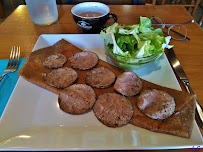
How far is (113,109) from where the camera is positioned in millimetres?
815

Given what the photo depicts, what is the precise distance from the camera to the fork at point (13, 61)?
3.44ft

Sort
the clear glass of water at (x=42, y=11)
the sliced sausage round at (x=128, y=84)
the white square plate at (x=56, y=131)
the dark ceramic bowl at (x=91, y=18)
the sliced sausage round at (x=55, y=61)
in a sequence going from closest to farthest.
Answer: the white square plate at (x=56, y=131), the sliced sausage round at (x=128, y=84), the sliced sausage round at (x=55, y=61), the dark ceramic bowl at (x=91, y=18), the clear glass of water at (x=42, y=11)

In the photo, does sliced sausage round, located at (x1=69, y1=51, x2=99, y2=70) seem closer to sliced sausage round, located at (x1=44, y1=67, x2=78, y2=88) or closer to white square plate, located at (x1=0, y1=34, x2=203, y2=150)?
sliced sausage round, located at (x1=44, y1=67, x2=78, y2=88)

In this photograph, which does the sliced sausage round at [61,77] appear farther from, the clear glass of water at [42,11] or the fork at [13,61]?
the clear glass of water at [42,11]

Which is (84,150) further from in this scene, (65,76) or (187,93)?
(187,93)

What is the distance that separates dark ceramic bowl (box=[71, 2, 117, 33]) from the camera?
1230 millimetres

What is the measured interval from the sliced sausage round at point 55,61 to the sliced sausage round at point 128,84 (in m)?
0.43

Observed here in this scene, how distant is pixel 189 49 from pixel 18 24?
166cm

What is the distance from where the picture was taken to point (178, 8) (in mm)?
1804

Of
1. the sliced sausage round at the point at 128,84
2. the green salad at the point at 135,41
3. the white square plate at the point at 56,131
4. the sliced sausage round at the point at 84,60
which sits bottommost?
the white square plate at the point at 56,131

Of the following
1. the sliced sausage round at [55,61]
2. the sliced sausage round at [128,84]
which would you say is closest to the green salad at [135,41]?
the sliced sausage round at [128,84]

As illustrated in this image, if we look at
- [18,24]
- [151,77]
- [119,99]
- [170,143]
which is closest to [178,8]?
[151,77]

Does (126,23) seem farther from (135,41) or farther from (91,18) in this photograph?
(135,41)

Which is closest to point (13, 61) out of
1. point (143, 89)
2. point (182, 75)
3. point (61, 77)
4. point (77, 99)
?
point (61, 77)
